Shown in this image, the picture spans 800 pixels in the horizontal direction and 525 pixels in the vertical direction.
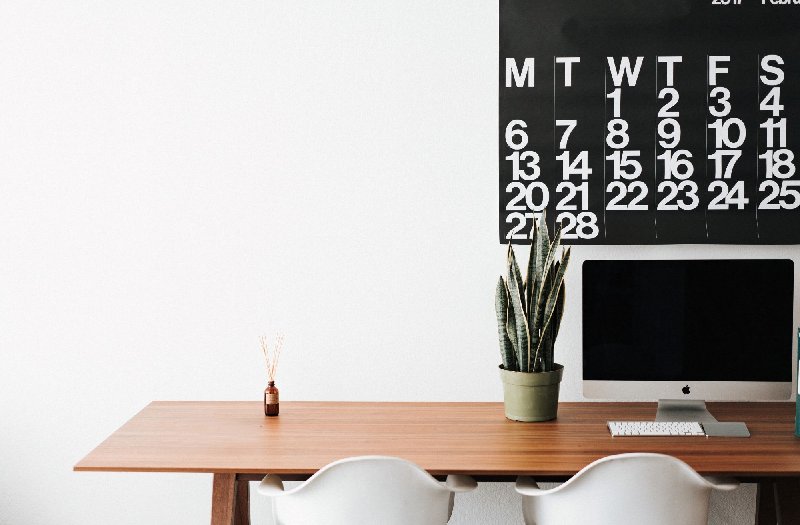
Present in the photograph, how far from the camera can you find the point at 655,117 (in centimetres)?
271

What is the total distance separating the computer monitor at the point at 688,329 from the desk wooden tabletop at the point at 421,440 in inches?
4.8

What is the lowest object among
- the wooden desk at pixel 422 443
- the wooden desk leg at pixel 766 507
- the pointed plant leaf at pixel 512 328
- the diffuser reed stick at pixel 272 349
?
the wooden desk leg at pixel 766 507

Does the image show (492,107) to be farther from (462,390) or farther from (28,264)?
(28,264)

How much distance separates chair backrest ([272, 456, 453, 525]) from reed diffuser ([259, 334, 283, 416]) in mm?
597

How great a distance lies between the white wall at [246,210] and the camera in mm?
2787

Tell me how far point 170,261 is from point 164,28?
0.77 meters

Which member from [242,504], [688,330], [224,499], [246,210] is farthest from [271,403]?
[688,330]

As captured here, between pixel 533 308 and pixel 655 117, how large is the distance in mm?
777

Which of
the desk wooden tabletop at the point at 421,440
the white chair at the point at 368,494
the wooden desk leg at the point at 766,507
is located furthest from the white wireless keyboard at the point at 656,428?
the white chair at the point at 368,494

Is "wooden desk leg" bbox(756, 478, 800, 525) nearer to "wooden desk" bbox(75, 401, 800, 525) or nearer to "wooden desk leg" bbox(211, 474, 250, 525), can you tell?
"wooden desk" bbox(75, 401, 800, 525)

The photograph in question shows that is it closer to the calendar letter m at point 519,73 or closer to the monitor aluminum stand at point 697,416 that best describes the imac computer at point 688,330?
the monitor aluminum stand at point 697,416

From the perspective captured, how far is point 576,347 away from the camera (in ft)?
9.15

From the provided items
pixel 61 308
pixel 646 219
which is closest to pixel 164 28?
pixel 61 308

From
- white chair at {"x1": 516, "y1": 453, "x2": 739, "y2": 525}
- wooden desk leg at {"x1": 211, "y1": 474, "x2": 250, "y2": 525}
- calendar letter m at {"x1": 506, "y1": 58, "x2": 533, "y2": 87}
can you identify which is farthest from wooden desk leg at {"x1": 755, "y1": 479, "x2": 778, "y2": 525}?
wooden desk leg at {"x1": 211, "y1": 474, "x2": 250, "y2": 525}
